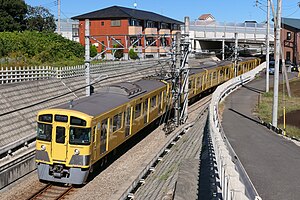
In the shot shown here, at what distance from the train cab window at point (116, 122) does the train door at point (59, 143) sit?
1.97m

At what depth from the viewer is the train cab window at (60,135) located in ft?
39.0

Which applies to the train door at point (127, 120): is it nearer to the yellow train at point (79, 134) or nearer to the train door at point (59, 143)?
the yellow train at point (79, 134)

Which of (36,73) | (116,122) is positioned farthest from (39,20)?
(116,122)

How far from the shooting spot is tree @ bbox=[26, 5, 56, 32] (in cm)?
5344

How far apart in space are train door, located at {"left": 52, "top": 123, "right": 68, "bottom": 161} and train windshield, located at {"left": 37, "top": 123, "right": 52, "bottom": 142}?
0.16m

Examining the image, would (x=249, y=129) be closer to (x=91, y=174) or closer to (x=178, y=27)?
(x=91, y=174)

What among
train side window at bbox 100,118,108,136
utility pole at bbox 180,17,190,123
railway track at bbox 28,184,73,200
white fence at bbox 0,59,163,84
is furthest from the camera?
utility pole at bbox 180,17,190,123

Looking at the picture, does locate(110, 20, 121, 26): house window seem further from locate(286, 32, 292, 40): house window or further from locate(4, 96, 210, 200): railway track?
locate(4, 96, 210, 200): railway track

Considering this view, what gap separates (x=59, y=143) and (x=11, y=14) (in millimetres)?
38125

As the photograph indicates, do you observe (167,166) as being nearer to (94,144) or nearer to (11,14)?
(94,144)

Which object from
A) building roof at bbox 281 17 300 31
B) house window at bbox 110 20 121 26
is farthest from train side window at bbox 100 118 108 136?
building roof at bbox 281 17 300 31

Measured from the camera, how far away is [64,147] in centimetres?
1186

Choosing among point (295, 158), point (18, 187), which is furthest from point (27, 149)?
point (295, 158)

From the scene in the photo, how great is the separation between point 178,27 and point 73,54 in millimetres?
23362
